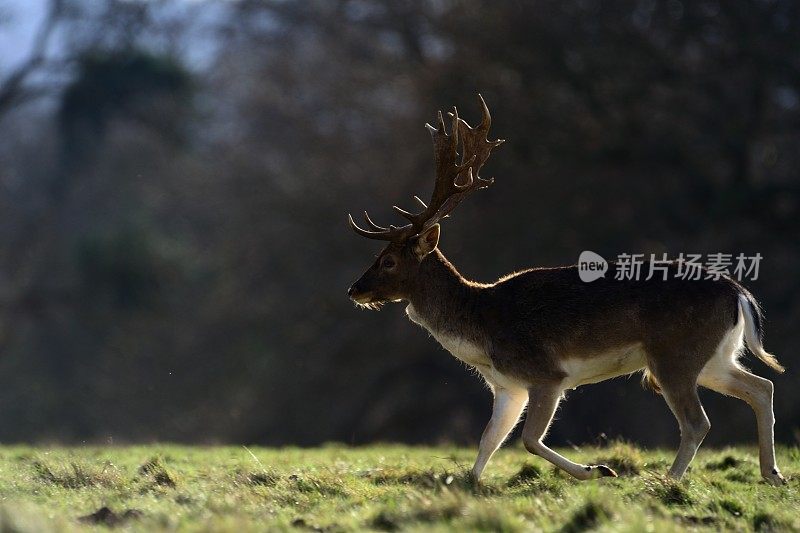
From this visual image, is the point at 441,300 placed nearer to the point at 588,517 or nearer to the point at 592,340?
the point at 592,340

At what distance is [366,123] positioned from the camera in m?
→ 30.7

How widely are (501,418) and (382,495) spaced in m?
1.72

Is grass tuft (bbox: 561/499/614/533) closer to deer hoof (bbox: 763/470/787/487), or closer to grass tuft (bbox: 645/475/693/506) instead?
grass tuft (bbox: 645/475/693/506)

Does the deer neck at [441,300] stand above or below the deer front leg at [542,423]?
above

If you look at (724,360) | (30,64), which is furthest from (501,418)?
(30,64)

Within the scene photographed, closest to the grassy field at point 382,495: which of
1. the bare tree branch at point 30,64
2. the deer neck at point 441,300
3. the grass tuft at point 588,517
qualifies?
the grass tuft at point 588,517

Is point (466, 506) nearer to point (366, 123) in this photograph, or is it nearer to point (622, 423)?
point (622, 423)

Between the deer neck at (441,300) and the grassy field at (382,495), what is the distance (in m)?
1.12

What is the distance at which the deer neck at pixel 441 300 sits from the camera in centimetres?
972

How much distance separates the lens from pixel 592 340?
9.14 meters

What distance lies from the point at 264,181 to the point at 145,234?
14.4ft

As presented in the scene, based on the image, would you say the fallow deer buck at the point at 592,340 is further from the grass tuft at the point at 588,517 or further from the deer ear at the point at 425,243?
the grass tuft at the point at 588,517

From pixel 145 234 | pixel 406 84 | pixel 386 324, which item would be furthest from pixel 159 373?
pixel 406 84

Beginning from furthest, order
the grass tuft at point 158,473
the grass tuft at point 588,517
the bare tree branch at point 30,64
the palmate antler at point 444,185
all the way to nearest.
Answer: the bare tree branch at point 30,64 < the palmate antler at point 444,185 < the grass tuft at point 158,473 < the grass tuft at point 588,517
